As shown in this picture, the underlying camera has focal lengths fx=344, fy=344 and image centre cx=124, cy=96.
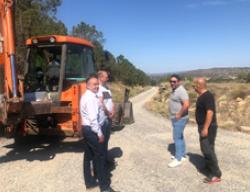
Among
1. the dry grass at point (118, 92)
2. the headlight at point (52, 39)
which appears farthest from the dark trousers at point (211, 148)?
the dry grass at point (118, 92)

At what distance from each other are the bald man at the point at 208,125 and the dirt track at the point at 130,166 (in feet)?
0.87

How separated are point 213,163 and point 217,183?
0.35 meters

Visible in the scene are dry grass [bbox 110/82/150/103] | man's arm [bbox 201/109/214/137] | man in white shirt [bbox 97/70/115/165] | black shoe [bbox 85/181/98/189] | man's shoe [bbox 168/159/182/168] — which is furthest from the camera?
dry grass [bbox 110/82/150/103]

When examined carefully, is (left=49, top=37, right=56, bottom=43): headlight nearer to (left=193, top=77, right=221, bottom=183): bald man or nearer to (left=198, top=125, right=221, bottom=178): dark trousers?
(left=193, top=77, right=221, bottom=183): bald man

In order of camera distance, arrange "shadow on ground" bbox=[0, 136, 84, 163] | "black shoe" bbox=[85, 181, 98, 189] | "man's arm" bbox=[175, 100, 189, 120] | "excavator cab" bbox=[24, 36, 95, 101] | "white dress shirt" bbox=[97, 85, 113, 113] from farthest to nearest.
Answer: "excavator cab" bbox=[24, 36, 95, 101]
"shadow on ground" bbox=[0, 136, 84, 163]
"man's arm" bbox=[175, 100, 189, 120]
"white dress shirt" bbox=[97, 85, 113, 113]
"black shoe" bbox=[85, 181, 98, 189]

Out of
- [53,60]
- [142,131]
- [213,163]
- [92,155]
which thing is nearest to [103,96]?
[92,155]

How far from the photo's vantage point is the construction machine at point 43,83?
6.75 m

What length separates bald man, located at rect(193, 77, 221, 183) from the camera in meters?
6.05

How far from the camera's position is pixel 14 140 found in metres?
9.74

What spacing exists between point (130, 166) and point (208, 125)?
2.05 meters

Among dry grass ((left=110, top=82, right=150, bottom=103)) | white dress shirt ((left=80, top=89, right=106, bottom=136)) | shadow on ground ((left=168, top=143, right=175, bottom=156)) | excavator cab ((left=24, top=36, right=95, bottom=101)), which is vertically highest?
excavator cab ((left=24, top=36, right=95, bottom=101))

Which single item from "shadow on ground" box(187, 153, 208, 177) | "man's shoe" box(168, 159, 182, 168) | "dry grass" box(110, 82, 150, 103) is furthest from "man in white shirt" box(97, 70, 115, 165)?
"dry grass" box(110, 82, 150, 103)

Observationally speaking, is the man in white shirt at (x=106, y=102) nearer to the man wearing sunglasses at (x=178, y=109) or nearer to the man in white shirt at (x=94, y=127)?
the man in white shirt at (x=94, y=127)

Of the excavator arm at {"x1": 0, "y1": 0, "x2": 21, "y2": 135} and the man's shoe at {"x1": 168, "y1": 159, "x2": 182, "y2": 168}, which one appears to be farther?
the man's shoe at {"x1": 168, "y1": 159, "x2": 182, "y2": 168}
